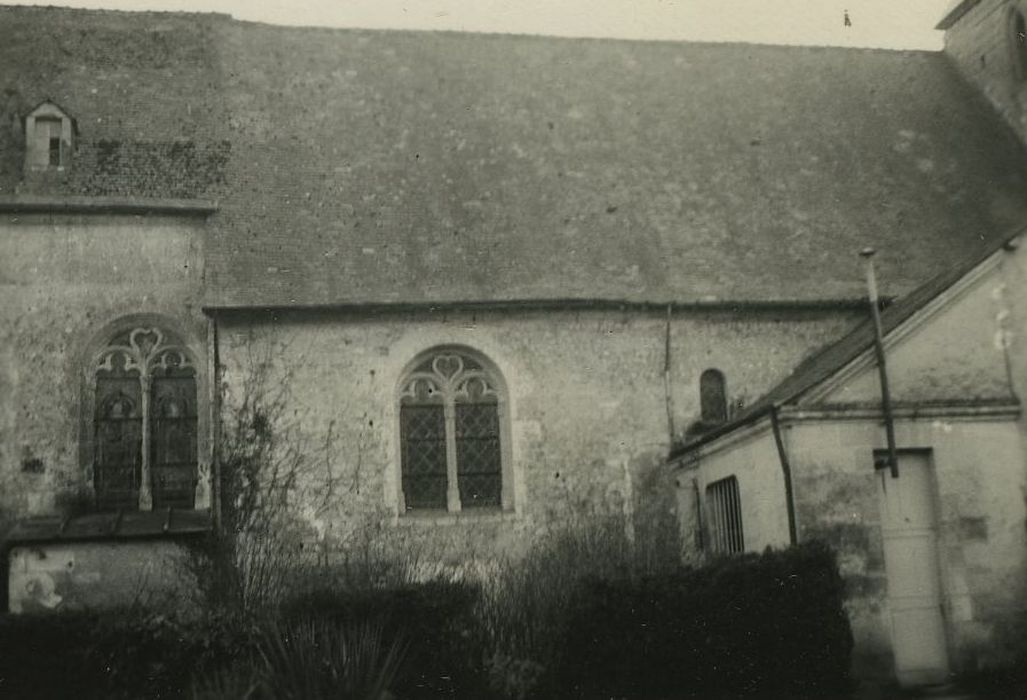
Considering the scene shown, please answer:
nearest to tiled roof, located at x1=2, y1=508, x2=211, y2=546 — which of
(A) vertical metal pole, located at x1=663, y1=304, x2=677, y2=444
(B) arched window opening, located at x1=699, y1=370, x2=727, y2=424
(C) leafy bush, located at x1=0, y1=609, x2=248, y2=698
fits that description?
(C) leafy bush, located at x1=0, y1=609, x2=248, y2=698

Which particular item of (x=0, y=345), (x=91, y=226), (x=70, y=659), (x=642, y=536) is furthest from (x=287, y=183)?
(x=70, y=659)

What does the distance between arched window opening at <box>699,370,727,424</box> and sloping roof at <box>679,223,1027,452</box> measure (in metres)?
0.76

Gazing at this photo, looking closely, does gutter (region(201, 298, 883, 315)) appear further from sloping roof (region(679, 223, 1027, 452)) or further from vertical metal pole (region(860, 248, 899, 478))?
vertical metal pole (region(860, 248, 899, 478))

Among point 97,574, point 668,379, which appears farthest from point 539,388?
point 97,574

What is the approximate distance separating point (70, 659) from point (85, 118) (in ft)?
35.5

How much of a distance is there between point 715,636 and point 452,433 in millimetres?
6951

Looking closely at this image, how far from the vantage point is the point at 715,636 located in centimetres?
1327

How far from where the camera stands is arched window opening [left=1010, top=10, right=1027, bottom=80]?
78.4 feet

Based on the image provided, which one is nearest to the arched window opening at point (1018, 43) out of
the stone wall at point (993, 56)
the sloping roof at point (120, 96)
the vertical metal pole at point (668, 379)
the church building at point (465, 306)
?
the stone wall at point (993, 56)

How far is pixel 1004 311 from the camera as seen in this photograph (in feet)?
53.8

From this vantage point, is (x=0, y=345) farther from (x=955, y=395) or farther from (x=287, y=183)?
(x=955, y=395)

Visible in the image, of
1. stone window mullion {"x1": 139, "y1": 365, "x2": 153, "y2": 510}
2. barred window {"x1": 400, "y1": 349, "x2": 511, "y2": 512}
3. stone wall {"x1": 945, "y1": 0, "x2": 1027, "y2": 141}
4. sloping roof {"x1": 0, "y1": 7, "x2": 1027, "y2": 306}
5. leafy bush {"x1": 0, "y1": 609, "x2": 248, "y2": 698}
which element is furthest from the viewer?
stone wall {"x1": 945, "y1": 0, "x2": 1027, "y2": 141}

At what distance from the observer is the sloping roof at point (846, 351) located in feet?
51.5

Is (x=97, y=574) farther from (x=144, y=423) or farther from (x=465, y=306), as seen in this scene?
(x=465, y=306)
